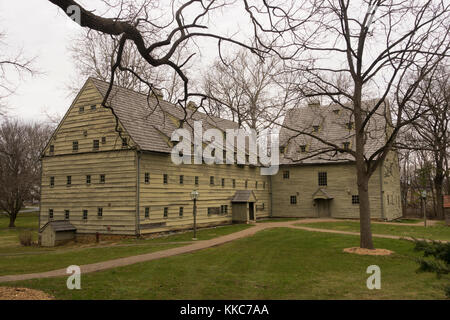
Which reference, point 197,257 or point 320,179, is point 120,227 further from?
point 320,179

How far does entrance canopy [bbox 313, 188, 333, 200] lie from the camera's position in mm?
36809

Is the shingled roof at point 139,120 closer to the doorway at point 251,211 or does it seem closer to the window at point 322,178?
the doorway at point 251,211

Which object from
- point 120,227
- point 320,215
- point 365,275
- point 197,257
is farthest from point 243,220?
point 365,275

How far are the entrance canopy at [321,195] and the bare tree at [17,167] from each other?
30856mm

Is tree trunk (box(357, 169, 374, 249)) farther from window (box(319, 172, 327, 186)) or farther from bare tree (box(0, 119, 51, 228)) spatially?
bare tree (box(0, 119, 51, 228))

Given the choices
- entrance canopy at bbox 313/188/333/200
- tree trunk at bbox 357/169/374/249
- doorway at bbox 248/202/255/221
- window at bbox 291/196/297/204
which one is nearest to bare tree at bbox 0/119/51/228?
doorway at bbox 248/202/255/221

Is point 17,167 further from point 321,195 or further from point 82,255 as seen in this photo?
point 321,195

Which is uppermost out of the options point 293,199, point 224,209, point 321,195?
point 321,195

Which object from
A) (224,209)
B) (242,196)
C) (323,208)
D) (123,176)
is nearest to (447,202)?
(323,208)

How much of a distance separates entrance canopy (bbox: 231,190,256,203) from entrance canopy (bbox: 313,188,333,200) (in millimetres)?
7719

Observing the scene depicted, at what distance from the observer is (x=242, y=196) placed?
3325cm

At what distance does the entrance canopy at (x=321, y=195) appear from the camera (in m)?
36.8

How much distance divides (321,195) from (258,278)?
1073 inches
